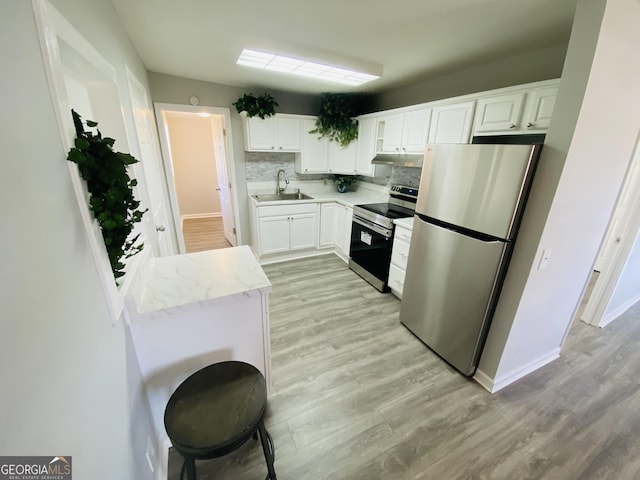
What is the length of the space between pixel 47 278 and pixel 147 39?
91.4 inches

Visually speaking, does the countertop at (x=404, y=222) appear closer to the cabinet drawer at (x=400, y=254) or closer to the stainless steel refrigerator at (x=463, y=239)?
the cabinet drawer at (x=400, y=254)

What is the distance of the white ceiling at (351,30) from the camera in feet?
4.92

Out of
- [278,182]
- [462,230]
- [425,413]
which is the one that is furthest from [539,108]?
[278,182]

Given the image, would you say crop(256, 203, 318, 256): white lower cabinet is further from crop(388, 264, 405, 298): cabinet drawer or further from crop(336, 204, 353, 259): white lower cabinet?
crop(388, 264, 405, 298): cabinet drawer

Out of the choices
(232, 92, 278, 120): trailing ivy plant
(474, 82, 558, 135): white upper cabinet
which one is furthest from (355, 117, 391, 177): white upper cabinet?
(474, 82, 558, 135): white upper cabinet

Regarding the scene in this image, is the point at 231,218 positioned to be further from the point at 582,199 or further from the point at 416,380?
the point at 582,199

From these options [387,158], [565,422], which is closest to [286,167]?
[387,158]

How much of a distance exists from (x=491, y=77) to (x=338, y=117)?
1828 mm

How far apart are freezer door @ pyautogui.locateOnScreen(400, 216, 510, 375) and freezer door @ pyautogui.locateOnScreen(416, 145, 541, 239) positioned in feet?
0.42

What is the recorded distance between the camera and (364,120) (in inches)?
140

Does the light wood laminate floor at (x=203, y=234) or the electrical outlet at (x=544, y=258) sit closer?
the electrical outlet at (x=544, y=258)

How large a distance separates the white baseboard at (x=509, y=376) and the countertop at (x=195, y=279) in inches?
69.9

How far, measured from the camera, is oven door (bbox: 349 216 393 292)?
2896 millimetres

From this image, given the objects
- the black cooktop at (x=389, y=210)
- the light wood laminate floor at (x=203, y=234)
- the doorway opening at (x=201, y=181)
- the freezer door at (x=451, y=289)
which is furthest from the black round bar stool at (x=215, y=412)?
the light wood laminate floor at (x=203, y=234)
